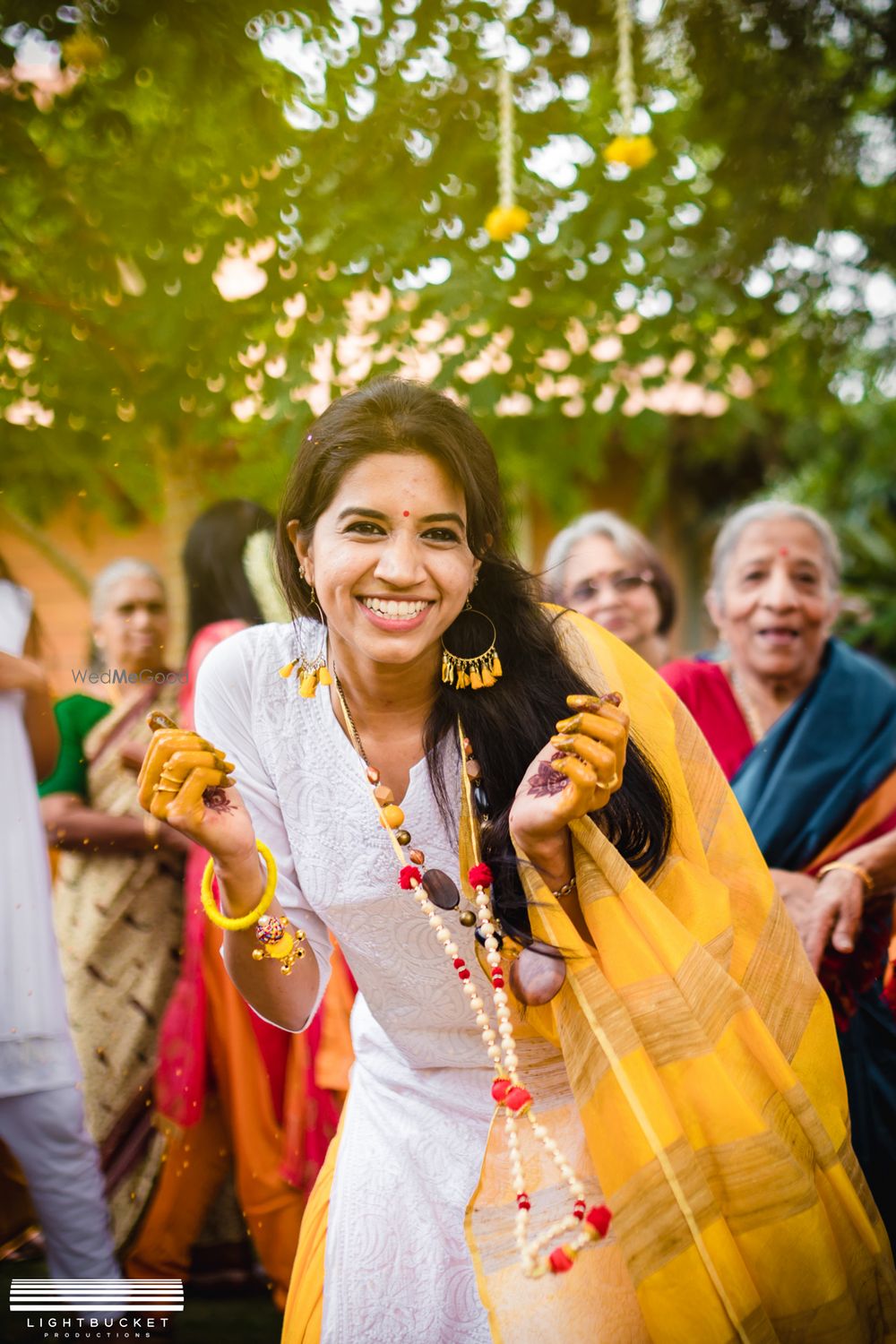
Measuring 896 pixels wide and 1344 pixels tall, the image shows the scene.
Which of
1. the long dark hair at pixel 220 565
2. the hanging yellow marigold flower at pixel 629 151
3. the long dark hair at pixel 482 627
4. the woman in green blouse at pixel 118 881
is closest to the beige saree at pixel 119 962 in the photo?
the woman in green blouse at pixel 118 881

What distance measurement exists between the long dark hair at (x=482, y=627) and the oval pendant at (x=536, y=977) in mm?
46

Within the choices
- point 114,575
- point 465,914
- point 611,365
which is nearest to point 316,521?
point 465,914

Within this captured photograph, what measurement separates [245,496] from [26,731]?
1.13 meters

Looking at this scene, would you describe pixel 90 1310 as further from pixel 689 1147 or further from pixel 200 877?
pixel 689 1147

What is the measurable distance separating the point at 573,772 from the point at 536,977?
0.39 meters

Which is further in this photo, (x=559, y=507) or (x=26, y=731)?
(x=559, y=507)

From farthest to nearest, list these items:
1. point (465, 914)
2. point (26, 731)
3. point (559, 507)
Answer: point (559, 507) → point (26, 731) → point (465, 914)

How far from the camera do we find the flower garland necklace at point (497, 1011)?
160 centimetres

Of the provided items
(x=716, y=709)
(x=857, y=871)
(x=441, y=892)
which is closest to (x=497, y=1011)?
(x=441, y=892)

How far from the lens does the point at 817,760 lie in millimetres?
2771

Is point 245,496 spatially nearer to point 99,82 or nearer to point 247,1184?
point 99,82

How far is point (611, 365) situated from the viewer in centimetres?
330

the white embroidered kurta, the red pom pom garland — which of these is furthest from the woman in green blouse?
the red pom pom garland

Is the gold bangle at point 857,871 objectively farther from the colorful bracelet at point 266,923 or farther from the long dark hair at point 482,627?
the colorful bracelet at point 266,923
